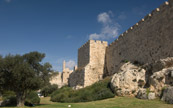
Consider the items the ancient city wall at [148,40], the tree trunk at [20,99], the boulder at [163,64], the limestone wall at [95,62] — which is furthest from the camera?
the limestone wall at [95,62]

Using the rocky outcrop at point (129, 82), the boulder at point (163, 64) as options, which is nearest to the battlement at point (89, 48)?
the rocky outcrop at point (129, 82)

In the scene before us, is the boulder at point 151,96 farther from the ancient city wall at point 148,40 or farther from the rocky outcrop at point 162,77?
the ancient city wall at point 148,40

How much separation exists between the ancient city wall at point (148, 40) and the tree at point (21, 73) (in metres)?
9.61

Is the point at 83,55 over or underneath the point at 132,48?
over

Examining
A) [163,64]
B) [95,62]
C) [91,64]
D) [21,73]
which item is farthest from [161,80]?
[95,62]

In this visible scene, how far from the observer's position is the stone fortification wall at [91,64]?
75.9ft

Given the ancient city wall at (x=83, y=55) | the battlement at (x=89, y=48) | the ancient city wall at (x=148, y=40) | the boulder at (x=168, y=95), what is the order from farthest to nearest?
the ancient city wall at (x=83, y=55) < the battlement at (x=89, y=48) < the ancient city wall at (x=148, y=40) < the boulder at (x=168, y=95)

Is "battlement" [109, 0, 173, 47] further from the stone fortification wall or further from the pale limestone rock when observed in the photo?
the pale limestone rock

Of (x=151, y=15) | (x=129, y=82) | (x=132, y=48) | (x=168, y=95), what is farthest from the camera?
(x=132, y=48)

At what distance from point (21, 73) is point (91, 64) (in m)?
12.6

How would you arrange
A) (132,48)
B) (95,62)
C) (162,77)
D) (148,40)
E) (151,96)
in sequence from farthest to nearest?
(95,62)
(132,48)
(148,40)
(162,77)
(151,96)

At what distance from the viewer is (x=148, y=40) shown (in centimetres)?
1673

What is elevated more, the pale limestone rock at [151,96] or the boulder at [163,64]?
the boulder at [163,64]

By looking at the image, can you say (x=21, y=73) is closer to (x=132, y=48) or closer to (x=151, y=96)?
(x=151, y=96)
